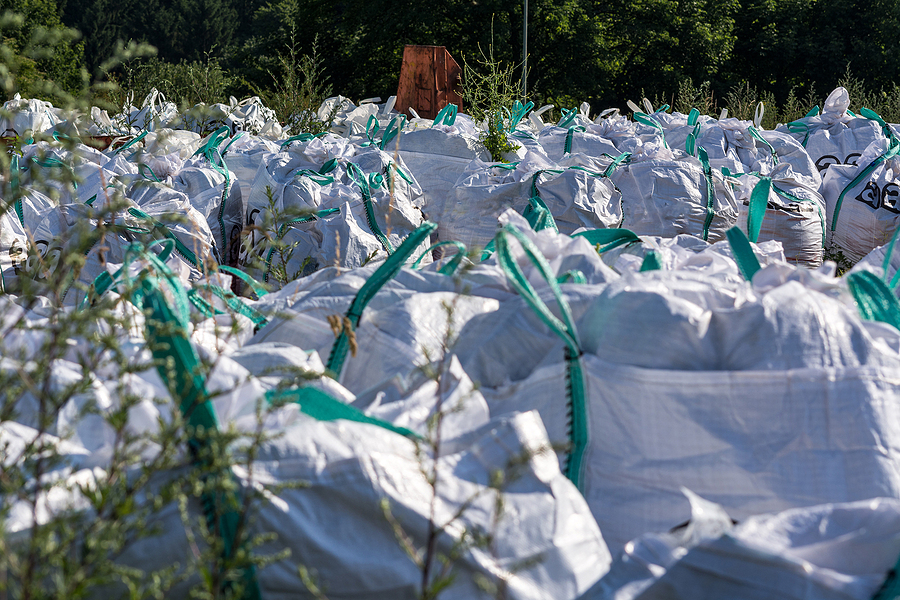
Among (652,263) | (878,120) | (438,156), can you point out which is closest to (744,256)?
(652,263)

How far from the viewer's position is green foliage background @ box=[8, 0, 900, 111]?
2128 cm

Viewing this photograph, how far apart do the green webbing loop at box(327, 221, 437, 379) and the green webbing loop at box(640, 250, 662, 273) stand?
1.41ft

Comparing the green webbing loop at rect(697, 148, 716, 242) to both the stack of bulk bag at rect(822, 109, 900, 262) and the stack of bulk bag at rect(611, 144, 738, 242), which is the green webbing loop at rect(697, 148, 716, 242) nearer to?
the stack of bulk bag at rect(611, 144, 738, 242)

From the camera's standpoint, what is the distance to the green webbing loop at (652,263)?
55.3 inches

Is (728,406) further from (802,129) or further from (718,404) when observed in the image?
(802,129)

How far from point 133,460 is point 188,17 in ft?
137

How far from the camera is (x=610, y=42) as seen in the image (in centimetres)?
2319

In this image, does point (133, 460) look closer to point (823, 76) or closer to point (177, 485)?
point (177, 485)

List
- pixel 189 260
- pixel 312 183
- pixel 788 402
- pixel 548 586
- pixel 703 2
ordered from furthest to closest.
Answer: pixel 703 2, pixel 312 183, pixel 189 260, pixel 788 402, pixel 548 586

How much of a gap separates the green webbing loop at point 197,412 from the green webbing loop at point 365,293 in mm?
368

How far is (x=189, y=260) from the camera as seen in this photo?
271 cm

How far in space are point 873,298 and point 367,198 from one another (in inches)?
92.2

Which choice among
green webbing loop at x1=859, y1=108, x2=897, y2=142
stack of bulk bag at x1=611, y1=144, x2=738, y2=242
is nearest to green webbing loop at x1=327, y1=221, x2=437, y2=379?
stack of bulk bag at x1=611, y1=144, x2=738, y2=242

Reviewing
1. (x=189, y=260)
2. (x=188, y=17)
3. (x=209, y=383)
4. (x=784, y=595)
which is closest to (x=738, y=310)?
(x=784, y=595)
